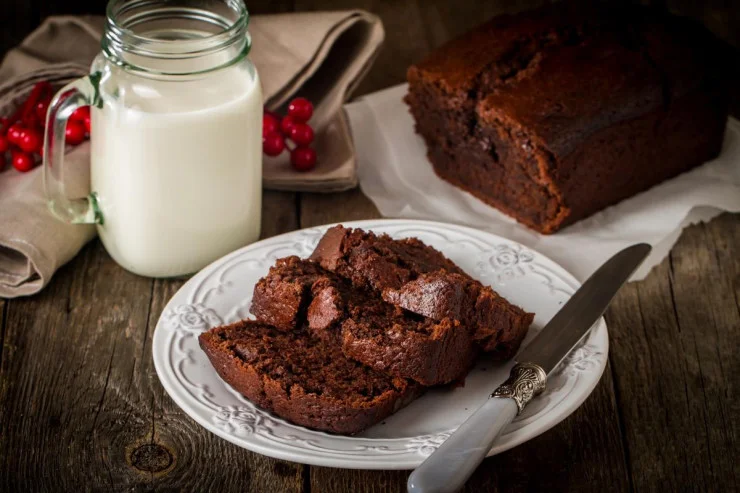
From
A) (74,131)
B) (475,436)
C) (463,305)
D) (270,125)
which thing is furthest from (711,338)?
(74,131)

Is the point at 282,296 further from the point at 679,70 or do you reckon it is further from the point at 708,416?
the point at 679,70

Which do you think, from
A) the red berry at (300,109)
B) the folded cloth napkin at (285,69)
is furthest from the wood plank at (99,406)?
the red berry at (300,109)

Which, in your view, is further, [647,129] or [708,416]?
[647,129]

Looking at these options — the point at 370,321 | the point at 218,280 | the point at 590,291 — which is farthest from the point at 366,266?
the point at 590,291

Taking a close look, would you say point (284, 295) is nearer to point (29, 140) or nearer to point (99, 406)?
point (99, 406)

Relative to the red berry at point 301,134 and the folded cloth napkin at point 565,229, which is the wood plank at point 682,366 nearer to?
the folded cloth napkin at point 565,229

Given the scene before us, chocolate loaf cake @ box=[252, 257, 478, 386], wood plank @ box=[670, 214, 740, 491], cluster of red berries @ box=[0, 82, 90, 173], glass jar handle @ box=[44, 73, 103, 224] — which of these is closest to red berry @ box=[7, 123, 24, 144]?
cluster of red berries @ box=[0, 82, 90, 173]
